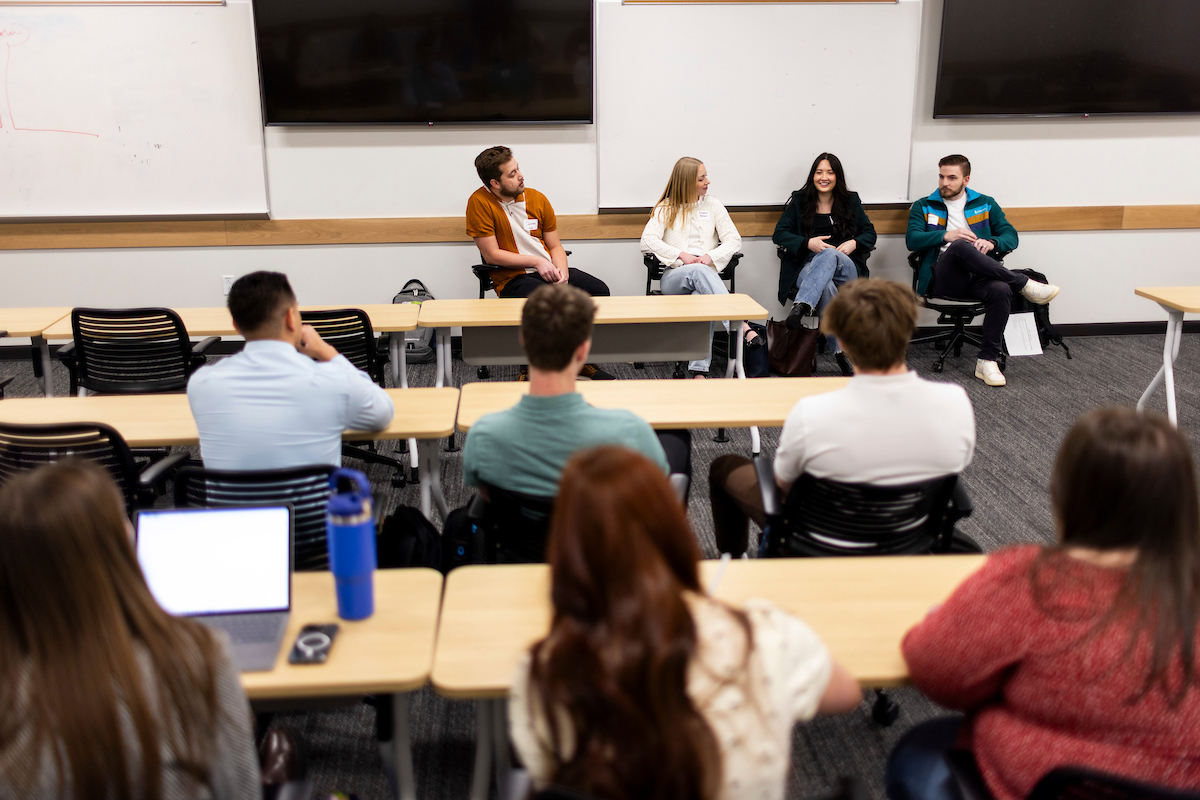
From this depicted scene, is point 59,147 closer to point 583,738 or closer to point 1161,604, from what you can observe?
point 583,738

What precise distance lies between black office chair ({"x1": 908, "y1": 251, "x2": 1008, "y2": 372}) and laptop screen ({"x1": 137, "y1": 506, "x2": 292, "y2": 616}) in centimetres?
443

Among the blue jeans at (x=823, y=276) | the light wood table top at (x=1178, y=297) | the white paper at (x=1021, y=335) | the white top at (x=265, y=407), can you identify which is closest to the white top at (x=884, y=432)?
the white top at (x=265, y=407)

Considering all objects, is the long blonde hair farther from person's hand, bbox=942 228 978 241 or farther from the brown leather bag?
person's hand, bbox=942 228 978 241

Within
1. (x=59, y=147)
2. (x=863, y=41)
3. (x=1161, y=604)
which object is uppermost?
(x=863, y=41)

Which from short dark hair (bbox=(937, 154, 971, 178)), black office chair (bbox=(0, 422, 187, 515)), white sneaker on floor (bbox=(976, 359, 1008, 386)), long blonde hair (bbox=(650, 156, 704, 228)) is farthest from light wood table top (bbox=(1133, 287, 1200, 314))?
black office chair (bbox=(0, 422, 187, 515))

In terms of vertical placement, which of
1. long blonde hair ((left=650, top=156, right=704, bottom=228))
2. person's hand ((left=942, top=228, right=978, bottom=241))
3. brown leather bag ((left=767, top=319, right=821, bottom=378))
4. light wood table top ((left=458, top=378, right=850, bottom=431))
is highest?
long blonde hair ((left=650, top=156, right=704, bottom=228))

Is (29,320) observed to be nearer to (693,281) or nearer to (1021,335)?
(693,281)

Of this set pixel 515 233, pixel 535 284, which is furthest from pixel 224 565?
pixel 515 233

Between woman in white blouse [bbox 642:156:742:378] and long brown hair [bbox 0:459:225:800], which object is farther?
woman in white blouse [bbox 642:156:742:378]

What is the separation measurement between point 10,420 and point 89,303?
313 centimetres

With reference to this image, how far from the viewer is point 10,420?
254 cm

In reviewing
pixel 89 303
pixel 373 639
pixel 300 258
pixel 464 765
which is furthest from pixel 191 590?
pixel 89 303

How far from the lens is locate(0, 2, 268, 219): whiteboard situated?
4.84m

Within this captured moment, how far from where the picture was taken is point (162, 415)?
2578 mm
